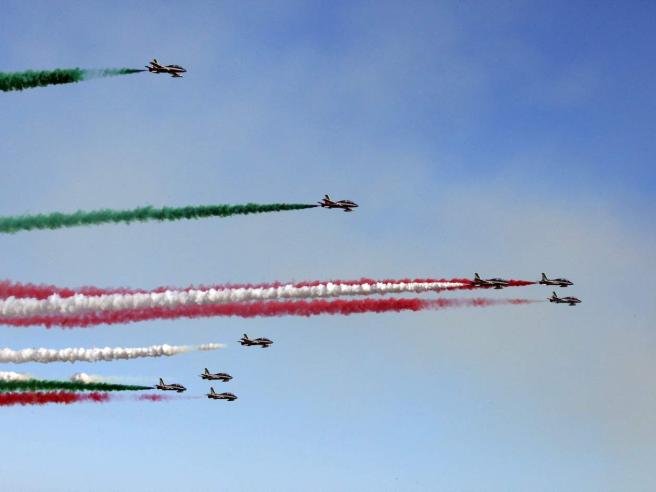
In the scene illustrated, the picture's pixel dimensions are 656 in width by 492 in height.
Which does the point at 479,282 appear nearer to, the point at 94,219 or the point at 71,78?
the point at 94,219

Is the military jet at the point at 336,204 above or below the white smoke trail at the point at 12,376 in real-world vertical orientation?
above

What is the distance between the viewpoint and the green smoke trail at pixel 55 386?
359 ft

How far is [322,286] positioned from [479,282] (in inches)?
816

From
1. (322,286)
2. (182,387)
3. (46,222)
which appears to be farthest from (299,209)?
(182,387)

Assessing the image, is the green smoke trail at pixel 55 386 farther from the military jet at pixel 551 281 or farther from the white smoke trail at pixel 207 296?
the military jet at pixel 551 281

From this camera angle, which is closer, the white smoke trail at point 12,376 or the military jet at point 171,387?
the white smoke trail at point 12,376

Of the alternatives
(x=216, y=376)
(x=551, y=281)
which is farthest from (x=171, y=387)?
(x=551, y=281)

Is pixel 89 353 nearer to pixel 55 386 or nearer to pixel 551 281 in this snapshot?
pixel 55 386

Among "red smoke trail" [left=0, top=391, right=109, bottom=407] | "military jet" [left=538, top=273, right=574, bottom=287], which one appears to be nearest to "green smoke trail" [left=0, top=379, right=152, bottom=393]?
"red smoke trail" [left=0, top=391, right=109, bottom=407]

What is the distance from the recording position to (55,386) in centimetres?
11281

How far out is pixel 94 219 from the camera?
105062 mm

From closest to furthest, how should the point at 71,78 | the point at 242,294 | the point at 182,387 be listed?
1. the point at 71,78
2. the point at 242,294
3. the point at 182,387

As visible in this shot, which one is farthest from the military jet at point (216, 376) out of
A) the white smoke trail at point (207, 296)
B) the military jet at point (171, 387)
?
the white smoke trail at point (207, 296)

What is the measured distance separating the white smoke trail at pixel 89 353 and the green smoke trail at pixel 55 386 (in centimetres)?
259
